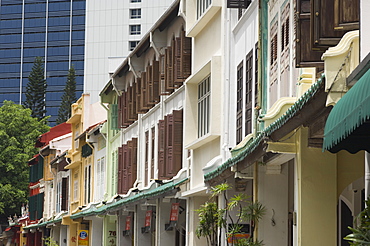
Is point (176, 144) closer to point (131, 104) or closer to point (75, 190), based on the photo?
point (131, 104)

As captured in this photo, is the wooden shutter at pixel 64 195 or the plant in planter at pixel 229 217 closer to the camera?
the plant in planter at pixel 229 217

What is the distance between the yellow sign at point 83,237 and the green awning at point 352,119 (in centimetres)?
3257

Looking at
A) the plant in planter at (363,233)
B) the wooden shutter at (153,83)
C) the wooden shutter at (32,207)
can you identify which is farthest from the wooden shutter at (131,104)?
the wooden shutter at (32,207)

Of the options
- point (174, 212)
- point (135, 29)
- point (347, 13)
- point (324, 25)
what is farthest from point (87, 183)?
point (135, 29)

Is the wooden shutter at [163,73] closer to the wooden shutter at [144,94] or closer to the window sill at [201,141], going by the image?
the wooden shutter at [144,94]

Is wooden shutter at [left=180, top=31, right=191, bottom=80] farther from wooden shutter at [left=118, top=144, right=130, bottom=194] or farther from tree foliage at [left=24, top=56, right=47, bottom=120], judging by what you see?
tree foliage at [left=24, top=56, right=47, bottom=120]

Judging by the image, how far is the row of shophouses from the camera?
960 centimetres

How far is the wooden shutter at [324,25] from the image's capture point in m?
9.77

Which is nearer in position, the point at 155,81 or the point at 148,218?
the point at 155,81

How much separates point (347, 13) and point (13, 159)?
6108cm

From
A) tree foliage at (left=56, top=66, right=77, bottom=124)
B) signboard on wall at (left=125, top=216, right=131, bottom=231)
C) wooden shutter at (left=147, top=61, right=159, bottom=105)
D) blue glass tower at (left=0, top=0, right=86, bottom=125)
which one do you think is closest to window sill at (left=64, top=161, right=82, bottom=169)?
signboard on wall at (left=125, top=216, right=131, bottom=231)

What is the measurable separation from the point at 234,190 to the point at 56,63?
118 metres

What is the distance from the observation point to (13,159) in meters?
68.8

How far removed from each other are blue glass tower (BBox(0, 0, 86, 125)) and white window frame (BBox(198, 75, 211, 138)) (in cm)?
11108
